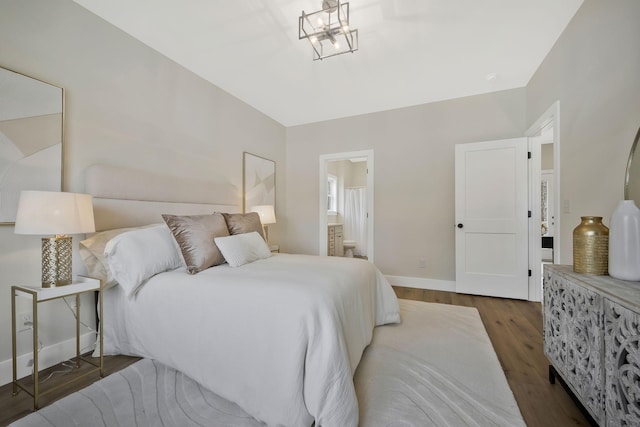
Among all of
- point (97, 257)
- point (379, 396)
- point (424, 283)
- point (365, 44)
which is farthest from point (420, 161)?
point (97, 257)

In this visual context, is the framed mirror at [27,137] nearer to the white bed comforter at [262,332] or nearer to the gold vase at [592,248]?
the white bed comforter at [262,332]

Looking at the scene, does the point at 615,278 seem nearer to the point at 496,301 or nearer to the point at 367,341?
the point at 367,341

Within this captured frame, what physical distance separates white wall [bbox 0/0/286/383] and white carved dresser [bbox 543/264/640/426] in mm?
3079

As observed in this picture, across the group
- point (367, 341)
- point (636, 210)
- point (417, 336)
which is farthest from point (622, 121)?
point (367, 341)

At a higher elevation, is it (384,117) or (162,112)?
(384,117)

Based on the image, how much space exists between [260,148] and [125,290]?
109 inches

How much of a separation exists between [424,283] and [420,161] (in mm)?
1739

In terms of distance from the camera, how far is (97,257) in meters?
1.81

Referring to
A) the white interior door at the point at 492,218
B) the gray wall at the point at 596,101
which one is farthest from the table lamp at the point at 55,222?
the white interior door at the point at 492,218

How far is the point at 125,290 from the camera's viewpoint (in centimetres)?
172

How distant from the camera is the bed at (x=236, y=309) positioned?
3.98ft

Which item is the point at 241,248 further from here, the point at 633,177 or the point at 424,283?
the point at 424,283

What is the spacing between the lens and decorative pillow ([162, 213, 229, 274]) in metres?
1.88

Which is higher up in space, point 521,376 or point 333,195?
point 333,195
